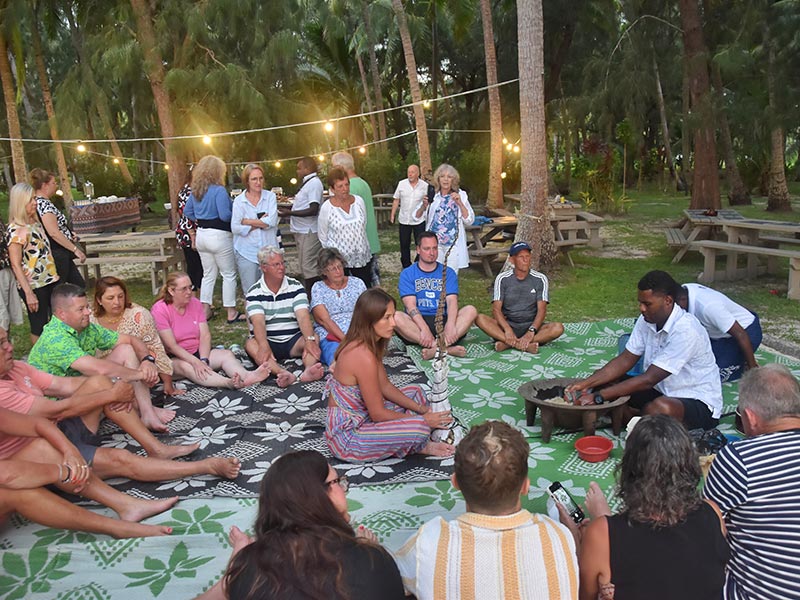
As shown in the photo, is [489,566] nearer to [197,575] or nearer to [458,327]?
[197,575]

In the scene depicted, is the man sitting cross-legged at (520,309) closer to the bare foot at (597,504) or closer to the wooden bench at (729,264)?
the bare foot at (597,504)

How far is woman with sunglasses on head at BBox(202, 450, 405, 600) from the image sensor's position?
157 centimetres

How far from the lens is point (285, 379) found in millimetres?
4785

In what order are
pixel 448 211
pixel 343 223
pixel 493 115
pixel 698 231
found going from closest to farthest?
pixel 343 223, pixel 448 211, pixel 698 231, pixel 493 115

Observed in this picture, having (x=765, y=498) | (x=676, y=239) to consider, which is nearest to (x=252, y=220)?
(x=765, y=498)

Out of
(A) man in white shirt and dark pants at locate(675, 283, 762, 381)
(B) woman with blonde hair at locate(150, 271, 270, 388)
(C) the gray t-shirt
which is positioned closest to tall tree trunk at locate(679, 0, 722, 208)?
(C) the gray t-shirt

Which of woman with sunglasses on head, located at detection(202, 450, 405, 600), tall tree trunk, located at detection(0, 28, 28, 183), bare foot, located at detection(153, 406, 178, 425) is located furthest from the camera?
tall tree trunk, located at detection(0, 28, 28, 183)

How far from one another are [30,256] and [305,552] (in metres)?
4.85

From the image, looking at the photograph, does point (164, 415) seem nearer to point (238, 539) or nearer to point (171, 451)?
point (171, 451)

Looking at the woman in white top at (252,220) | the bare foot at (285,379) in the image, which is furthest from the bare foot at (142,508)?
the woman in white top at (252,220)

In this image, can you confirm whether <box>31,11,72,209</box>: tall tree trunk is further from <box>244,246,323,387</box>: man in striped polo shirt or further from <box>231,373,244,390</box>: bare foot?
<box>231,373,244,390</box>: bare foot

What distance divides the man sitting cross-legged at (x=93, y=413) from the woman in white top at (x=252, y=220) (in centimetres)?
285

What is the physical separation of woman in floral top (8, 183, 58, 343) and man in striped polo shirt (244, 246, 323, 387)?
184 centimetres

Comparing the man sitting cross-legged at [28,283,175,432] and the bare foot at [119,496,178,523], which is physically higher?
the man sitting cross-legged at [28,283,175,432]
